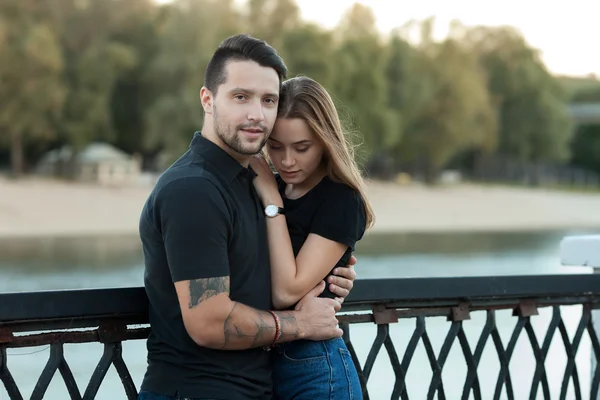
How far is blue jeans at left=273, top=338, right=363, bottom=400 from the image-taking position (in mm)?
2570

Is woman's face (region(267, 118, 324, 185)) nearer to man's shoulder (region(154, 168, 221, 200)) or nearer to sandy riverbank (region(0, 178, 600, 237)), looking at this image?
man's shoulder (region(154, 168, 221, 200))

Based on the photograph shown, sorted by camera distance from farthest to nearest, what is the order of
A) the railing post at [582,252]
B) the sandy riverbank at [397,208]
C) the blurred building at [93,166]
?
the blurred building at [93,166] → the sandy riverbank at [397,208] → the railing post at [582,252]

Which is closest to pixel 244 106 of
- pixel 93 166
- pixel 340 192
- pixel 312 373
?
pixel 340 192

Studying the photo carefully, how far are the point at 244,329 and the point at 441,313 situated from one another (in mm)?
944

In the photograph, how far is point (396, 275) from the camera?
21609mm

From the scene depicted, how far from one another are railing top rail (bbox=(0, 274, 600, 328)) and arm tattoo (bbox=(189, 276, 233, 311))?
372mm

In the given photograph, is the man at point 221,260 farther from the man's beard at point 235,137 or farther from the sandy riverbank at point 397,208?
the sandy riverbank at point 397,208

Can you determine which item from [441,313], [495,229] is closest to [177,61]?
[495,229]

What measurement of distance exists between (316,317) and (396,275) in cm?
1925

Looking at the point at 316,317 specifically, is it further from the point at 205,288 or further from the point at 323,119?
the point at 323,119

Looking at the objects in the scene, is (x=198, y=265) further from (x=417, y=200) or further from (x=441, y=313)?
(x=417, y=200)

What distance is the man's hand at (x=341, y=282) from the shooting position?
8.59 feet

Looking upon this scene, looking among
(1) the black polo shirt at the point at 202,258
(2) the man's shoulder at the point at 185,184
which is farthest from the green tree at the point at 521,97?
Answer: (2) the man's shoulder at the point at 185,184

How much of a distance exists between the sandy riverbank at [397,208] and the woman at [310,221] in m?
34.5
